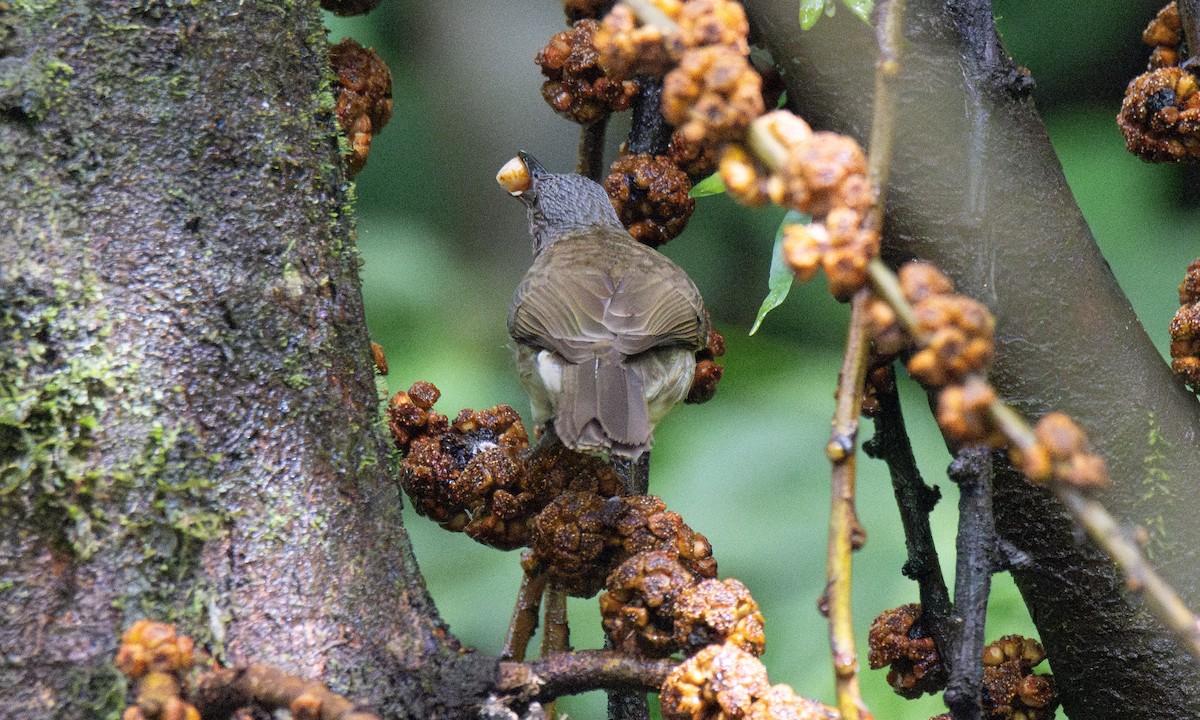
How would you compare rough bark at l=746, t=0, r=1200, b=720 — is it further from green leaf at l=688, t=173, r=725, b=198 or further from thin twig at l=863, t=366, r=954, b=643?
green leaf at l=688, t=173, r=725, b=198

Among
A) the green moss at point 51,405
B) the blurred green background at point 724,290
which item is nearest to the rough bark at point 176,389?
the green moss at point 51,405

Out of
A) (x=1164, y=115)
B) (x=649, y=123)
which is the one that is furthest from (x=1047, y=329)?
(x=649, y=123)

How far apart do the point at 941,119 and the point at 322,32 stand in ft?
2.69

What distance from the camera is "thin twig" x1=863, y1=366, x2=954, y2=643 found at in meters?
1.69

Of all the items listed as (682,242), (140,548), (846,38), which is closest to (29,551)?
(140,548)

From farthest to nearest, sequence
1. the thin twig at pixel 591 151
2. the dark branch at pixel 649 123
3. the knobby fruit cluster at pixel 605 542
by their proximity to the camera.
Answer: the thin twig at pixel 591 151, the dark branch at pixel 649 123, the knobby fruit cluster at pixel 605 542

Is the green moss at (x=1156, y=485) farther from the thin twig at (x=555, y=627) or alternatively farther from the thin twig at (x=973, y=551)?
the thin twig at (x=555, y=627)

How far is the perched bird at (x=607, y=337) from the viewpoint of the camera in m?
2.38

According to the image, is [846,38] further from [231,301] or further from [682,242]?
[682,242]

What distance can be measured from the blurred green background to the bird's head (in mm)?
472

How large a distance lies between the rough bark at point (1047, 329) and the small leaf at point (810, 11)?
5.6 inches

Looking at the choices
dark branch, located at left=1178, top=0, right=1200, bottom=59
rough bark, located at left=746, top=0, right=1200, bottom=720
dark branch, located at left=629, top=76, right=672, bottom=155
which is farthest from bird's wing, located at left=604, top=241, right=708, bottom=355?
dark branch, located at left=1178, top=0, right=1200, bottom=59

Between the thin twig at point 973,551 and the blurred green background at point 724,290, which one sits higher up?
the blurred green background at point 724,290

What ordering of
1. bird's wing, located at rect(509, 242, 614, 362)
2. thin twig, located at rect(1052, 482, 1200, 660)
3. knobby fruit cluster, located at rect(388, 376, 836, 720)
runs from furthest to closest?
bird's wing, located at rect(509, 242, 614, 362)
knobby fruit cluster, located at rect(388, 376, 836, 720)
thin twig, located at rect(1052, 482, 1200, 660)
